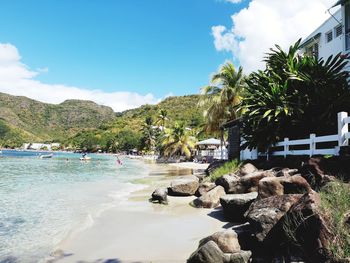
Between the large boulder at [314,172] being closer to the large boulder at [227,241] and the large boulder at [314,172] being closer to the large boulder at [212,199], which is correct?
the large boulder at [227,241]

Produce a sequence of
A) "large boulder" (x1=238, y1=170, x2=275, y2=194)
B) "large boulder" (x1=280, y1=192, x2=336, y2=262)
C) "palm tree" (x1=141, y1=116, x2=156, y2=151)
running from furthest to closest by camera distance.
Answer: "palm tree" (x1=141, y1=116, x2=156, y2=151)
"large boulder" (x1=238, y1=170, x2=275, y2=194)
"large boulder" (x1=280, y1=192, x2=336, y2=262)

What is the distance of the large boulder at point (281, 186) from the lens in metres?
7.27

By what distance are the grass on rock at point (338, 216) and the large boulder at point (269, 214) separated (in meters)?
0.61

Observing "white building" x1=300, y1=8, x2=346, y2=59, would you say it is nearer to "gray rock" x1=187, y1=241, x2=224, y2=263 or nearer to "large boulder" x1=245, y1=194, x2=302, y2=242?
"large boulder" x1=245, y1=194, x2=302, y2=242

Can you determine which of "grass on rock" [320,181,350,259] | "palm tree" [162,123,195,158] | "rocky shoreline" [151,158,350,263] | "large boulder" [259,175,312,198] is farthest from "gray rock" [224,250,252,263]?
"palm tree" [162,123,195,158]

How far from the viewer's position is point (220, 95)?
25.9 metres

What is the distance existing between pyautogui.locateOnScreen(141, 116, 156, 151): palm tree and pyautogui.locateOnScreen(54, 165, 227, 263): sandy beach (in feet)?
247

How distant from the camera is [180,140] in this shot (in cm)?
5256

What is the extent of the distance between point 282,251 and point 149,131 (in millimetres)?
83335

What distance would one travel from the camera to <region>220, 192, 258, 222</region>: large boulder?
833 cm

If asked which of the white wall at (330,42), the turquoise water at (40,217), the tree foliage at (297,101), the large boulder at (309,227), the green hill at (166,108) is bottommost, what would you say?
the turquoise water at (40,217)

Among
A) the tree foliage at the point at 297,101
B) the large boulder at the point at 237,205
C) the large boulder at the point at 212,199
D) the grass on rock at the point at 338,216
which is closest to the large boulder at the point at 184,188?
the large boulder at the point at 212,199

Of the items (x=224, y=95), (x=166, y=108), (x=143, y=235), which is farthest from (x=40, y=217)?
(x=166, y=108)

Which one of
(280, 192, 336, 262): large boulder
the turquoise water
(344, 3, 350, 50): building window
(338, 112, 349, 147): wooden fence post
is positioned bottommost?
the turquoise water
